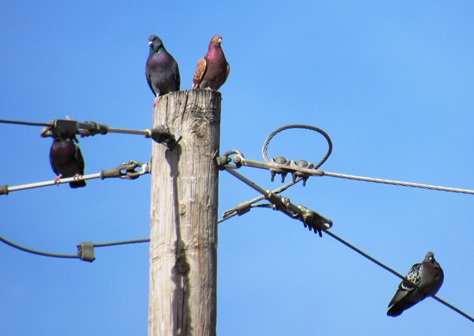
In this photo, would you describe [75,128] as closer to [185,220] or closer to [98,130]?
[98,130]

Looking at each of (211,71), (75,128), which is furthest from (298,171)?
(211,71)

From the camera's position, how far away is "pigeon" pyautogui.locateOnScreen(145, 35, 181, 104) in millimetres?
11234

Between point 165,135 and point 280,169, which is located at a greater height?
point 280,169

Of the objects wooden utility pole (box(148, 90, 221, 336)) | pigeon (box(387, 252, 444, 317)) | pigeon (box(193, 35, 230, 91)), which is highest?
pigeon (box(193, 35, 230, 91))

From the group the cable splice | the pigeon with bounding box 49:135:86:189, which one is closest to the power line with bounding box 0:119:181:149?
the cable splice

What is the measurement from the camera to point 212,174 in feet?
20.9

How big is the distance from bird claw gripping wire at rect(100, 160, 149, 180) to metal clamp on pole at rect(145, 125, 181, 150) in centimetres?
68

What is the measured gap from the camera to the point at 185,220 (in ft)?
20.4

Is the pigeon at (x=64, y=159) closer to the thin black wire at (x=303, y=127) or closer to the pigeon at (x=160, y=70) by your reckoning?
the pigeon at (x=160, y=70)

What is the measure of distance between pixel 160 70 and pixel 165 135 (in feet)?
17.1

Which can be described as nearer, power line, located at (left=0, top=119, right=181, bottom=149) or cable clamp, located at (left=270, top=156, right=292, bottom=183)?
power line, located at (left=0, top=119, right=181, bottom=149)

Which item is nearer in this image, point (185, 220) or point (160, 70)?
point (185, 220)

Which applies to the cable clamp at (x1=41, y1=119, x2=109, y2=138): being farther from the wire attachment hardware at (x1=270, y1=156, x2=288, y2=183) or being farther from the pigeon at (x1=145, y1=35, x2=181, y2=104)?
the pigeon at (x1=145, y1=35, x2=181, y2=104)

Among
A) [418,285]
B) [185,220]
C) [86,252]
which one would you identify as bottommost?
[185,220]
